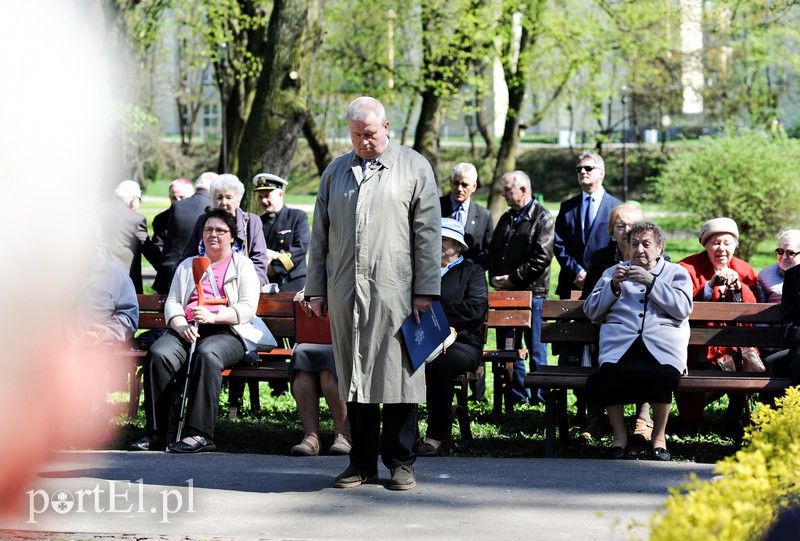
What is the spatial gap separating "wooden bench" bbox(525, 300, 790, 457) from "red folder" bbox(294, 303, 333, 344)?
4.54 feet

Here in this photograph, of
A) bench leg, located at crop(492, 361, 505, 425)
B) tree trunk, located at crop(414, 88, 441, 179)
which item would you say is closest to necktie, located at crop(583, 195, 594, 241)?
bench leg, located at crop(492, 361, 505, 425)

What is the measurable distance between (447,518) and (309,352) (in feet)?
7.41

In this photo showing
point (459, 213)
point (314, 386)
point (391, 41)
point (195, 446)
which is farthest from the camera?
point (391, 41)

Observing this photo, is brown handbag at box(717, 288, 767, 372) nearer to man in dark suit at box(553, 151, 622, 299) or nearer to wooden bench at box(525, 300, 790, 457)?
wooden bench at box(525, 300, 790, 457)

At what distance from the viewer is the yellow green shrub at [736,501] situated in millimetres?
2600

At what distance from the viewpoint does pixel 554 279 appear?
19.8 metres

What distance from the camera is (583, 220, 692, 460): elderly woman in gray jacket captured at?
693cm

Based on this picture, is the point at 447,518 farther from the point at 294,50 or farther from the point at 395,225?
the point at 294,50

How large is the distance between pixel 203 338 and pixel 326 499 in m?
2.28

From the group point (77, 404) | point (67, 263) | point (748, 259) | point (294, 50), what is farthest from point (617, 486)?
point (748, 259)

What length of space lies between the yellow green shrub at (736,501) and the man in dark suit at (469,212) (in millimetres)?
5825

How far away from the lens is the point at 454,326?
7508mm

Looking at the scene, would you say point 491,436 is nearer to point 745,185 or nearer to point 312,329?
point 312,329

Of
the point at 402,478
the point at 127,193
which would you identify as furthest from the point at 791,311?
the point at 127,193
